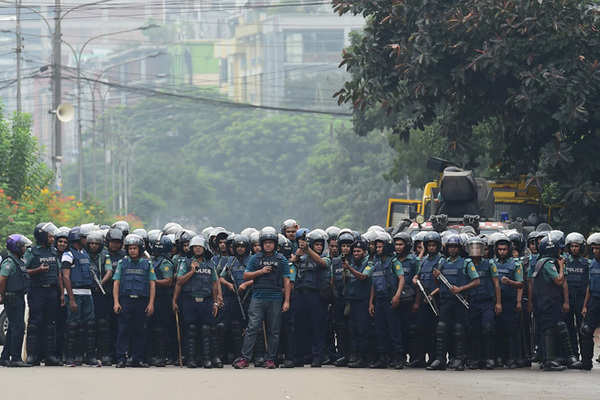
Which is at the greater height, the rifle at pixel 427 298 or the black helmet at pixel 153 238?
the black helmet at pixel 153 238

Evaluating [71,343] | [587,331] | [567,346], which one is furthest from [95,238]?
[587,331]

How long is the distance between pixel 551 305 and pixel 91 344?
5745mm

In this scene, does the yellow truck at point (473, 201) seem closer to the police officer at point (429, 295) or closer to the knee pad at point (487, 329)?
the police officer at point (429, 295)

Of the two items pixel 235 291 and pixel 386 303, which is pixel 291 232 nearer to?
pixel 235 291

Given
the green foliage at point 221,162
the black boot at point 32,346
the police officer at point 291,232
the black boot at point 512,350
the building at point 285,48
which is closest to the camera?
the black boot at point 32,346

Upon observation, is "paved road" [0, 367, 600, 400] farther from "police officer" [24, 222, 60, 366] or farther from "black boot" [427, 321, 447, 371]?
"police officer" [24, 222, 60, 366]

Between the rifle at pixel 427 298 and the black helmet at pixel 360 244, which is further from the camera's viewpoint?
the black helmet at pixel 360 244

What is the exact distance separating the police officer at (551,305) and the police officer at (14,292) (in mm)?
6358

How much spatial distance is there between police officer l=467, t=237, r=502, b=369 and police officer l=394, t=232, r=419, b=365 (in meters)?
0.72

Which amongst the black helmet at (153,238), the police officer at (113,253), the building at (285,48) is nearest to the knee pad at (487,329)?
the black helmet at (153,238)

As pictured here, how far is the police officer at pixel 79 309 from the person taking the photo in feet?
57.6

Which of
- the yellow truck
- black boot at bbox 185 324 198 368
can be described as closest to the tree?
the yellow truck

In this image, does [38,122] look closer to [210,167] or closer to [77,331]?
[210,167]

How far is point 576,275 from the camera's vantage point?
18266 mm
